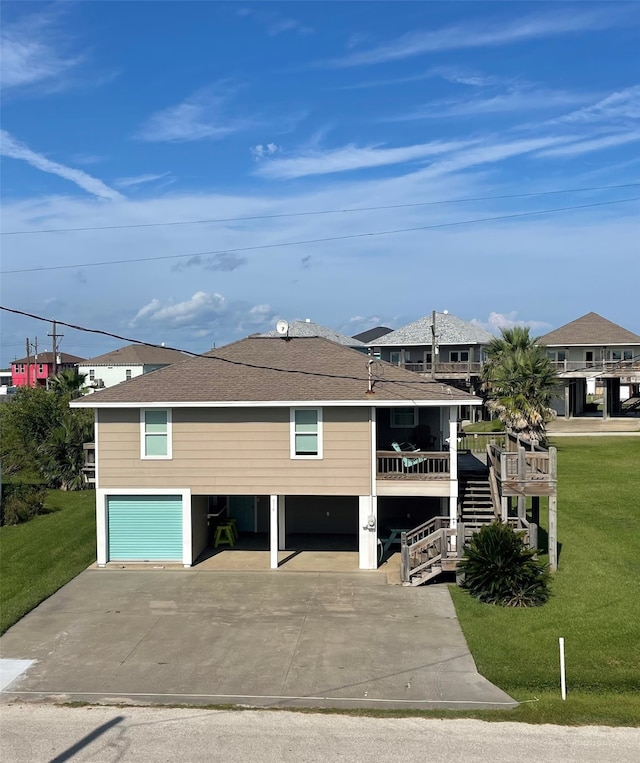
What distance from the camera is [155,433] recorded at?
773 inches

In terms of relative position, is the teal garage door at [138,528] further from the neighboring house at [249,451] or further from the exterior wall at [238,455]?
the exterior wall at [238,455]

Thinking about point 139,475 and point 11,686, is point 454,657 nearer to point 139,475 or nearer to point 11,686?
point 11,686

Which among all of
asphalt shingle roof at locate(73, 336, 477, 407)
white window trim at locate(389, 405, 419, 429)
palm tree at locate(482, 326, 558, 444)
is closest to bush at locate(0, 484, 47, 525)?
asphalt shingle roof at locate(73, 336, 477, 407)

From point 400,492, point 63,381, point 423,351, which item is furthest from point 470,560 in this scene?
point 423,351

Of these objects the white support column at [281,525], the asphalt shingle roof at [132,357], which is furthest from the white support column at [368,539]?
the asphalt shingle roof at [132,357]

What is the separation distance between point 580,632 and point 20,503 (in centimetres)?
1872

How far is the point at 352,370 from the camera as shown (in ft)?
67.7

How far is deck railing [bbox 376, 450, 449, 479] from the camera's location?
18.9 meters

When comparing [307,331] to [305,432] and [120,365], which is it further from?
[120,365]

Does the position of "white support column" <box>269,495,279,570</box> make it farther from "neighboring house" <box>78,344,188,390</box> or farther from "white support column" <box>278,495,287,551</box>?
"neighboring house" <box>78,344,188,390</box>

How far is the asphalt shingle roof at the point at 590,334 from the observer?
55.5 metres

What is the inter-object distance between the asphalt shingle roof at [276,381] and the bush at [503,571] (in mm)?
3663

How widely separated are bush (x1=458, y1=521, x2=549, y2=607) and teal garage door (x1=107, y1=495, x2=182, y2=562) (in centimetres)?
836

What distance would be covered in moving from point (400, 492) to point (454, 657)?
632cm
